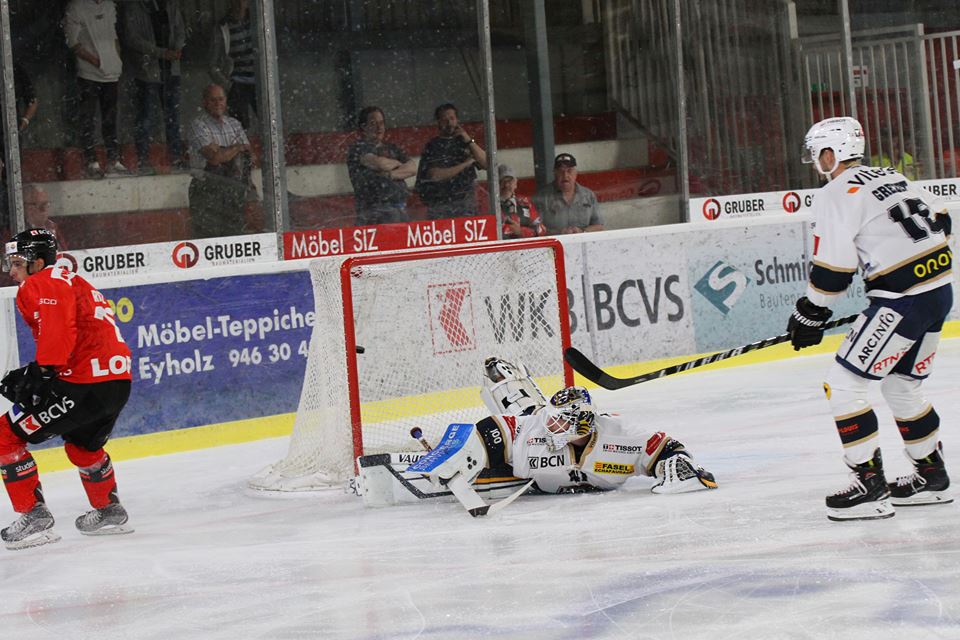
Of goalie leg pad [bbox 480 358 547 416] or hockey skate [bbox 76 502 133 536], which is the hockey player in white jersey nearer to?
goalie leg pad [bbox 480 358 547 416]

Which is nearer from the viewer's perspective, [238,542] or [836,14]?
[238,542]

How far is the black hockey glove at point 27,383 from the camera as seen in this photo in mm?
4805

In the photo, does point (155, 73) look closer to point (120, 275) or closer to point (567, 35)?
point (120, 275)

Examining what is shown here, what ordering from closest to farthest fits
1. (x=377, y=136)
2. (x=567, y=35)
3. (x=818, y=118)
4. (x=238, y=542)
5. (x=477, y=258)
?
(x=238, y=542), (x=477, y=258), (x=377, y=136), (x=567, y=35), (x=818, y=118)

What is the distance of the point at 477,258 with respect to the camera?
6.31 meters

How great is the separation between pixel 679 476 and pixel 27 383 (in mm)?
2282

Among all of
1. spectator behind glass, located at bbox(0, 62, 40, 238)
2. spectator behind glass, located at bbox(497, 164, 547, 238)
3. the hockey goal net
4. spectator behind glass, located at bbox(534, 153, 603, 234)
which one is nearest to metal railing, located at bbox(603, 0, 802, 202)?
spectator behind glass, located at bbox(534, 153, 603, 234)

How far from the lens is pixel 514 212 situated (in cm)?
859

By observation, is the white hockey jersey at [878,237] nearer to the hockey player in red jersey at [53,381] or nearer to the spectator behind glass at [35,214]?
the hockey player in red jersey at [53,381]

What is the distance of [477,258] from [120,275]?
6.59 feet

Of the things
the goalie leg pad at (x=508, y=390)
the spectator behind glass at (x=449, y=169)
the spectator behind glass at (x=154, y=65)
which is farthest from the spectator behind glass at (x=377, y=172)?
the goalie leg pad at (x=508, y=390)

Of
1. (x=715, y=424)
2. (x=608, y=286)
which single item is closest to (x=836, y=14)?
(x=608, y=286)

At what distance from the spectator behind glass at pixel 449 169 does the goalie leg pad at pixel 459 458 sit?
339 cm

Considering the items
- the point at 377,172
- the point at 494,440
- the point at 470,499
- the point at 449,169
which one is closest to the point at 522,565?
the point at 470,499
